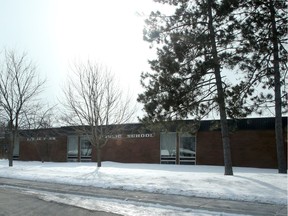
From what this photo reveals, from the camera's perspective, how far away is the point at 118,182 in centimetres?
1548

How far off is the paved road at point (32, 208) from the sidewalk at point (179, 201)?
188 centimetres

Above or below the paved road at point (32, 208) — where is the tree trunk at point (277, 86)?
above

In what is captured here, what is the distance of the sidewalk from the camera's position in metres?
9.56

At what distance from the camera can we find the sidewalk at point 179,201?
9.56 metres

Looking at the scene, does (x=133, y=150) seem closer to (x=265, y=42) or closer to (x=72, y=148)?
(x=72, y=148)

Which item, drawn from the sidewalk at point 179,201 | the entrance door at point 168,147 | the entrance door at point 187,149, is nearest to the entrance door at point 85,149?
the entrance door at point 168,147

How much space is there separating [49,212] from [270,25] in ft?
48.7

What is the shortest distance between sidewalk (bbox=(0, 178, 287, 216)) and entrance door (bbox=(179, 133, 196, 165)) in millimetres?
17174

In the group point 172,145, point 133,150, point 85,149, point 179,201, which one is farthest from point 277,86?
point 85,149

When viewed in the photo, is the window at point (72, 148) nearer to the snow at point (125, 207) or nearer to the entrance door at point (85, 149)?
the entrance door at point (85, 149)

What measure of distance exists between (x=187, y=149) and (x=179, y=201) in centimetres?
2055

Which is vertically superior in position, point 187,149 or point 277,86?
point 277,86

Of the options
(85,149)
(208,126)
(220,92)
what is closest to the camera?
(220,92)

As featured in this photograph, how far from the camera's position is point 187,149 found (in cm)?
3147
